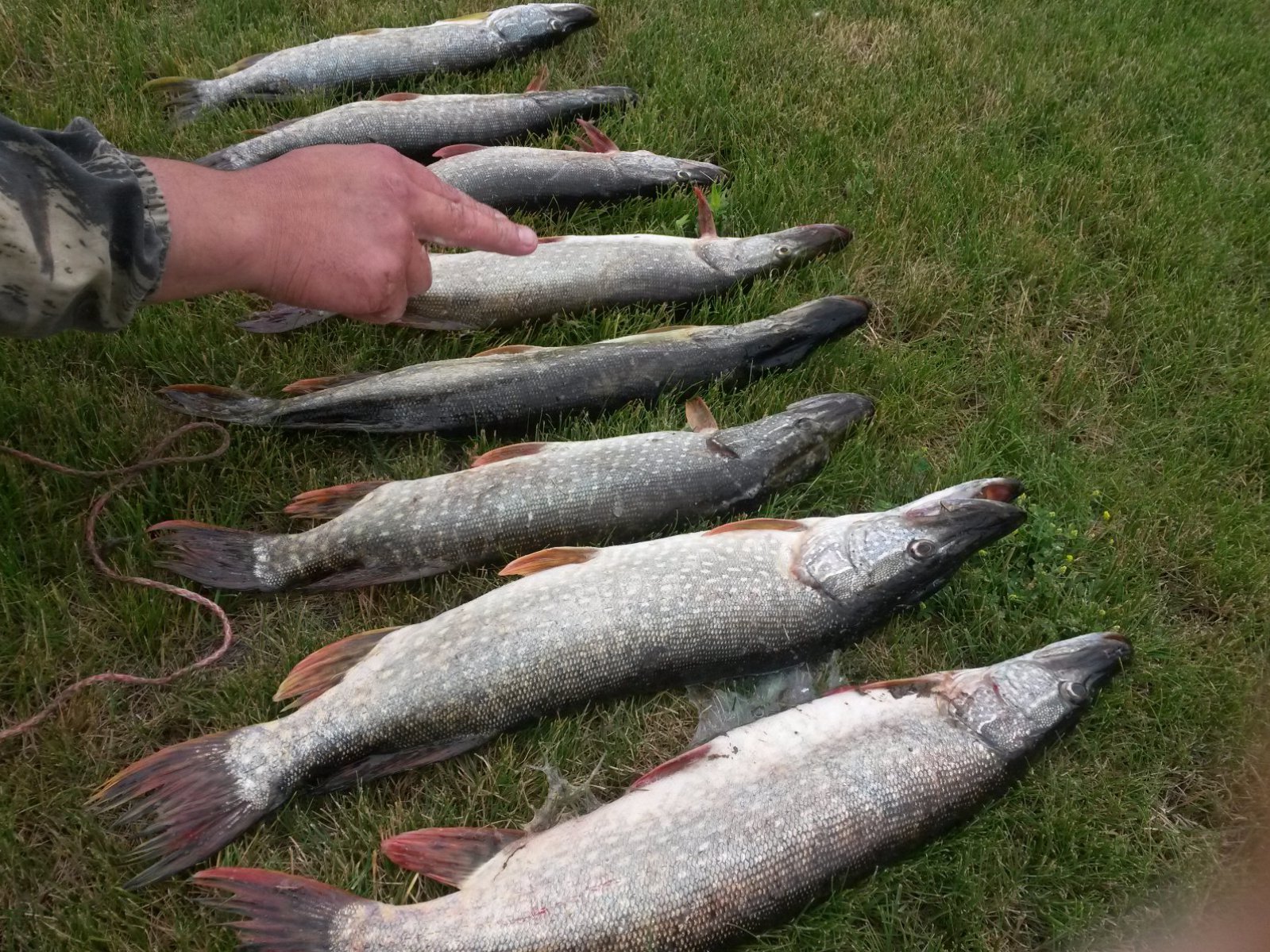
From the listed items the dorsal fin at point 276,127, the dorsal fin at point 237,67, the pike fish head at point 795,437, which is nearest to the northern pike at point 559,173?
the dorsal fin at point 276,127

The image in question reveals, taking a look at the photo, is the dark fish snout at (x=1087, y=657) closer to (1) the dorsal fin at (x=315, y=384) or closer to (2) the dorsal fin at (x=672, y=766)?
(2) the dorsal fin at (x=672, y=766)

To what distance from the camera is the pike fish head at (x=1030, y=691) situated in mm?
Answer: 2887

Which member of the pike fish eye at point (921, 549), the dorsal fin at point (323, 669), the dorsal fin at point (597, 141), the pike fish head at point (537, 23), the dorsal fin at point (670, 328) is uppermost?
the pike fish head at point (537, 23)

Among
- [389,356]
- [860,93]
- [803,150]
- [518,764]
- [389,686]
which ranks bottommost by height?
[518,764]

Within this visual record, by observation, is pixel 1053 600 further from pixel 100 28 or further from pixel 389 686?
pixel 100 28

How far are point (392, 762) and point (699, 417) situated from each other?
1820 mm

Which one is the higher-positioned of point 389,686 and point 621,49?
point 621,49

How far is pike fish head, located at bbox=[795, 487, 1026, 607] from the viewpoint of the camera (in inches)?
123

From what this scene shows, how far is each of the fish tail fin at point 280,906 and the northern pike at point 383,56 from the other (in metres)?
4.05

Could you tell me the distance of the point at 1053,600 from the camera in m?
3.44

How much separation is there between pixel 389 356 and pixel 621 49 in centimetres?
293

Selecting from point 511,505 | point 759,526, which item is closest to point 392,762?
point 511,505

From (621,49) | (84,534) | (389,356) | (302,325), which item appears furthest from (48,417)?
(621,49)

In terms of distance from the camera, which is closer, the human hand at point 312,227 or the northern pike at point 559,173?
the human hand at point 312,227
